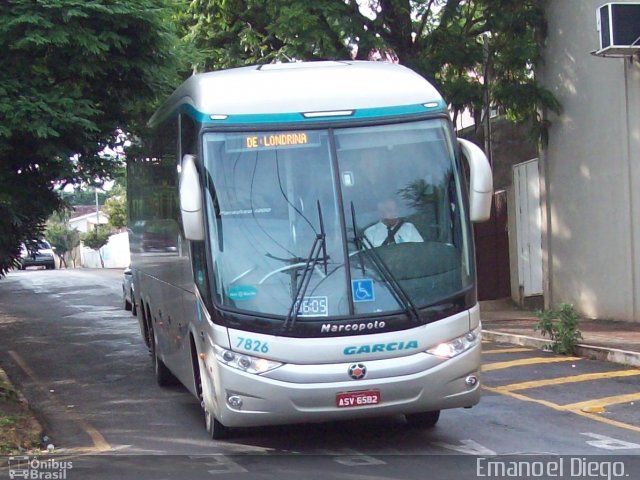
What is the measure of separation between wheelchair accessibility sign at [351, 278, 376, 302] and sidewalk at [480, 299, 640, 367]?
618 cm

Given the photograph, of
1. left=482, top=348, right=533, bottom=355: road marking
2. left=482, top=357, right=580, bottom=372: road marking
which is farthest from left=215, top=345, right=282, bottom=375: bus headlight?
left=482, top=348, right=533, bottom=355: road marking

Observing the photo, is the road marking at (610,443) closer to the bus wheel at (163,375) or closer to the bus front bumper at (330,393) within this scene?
the bus front bumper at (330,393)

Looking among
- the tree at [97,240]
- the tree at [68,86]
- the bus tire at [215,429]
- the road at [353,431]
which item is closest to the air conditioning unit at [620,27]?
the road at [353,431]

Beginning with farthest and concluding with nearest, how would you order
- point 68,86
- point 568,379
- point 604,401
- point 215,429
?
point 568,379 → point 68,86 → point 604,401 → point 215,429

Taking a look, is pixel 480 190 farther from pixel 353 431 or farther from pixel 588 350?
pixel 588 350

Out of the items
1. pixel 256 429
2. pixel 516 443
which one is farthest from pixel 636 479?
pixel 256 429

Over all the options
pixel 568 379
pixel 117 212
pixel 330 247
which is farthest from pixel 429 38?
pixel 117 212

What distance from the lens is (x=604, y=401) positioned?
10125 millimetres

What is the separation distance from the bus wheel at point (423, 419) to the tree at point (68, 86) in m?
4.95

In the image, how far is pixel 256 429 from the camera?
900 cm

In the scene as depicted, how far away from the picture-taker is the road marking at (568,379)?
36.7 ft

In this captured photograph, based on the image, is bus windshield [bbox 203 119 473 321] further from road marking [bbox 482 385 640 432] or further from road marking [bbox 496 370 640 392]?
road marking [bbox 496 370 640 392]

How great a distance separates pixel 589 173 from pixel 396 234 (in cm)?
1041

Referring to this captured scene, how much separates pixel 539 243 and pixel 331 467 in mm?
12375
